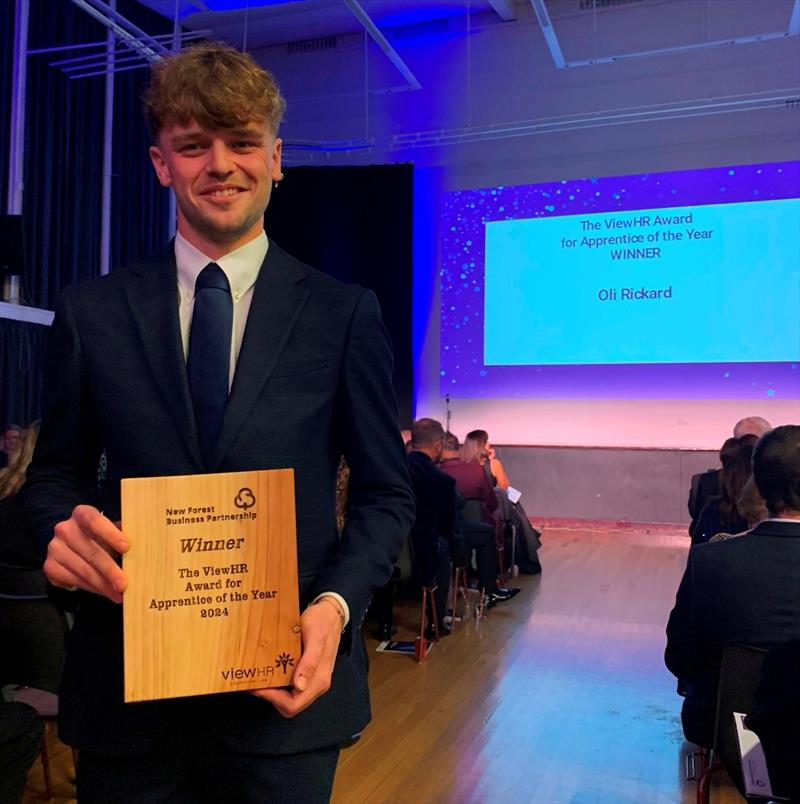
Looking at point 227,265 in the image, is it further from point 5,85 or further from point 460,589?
point 5,85

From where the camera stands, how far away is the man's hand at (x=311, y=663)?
2.18ft

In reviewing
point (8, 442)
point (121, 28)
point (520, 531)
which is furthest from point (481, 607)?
point (121, 28)

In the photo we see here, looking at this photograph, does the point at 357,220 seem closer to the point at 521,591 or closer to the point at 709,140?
the point at 709,140

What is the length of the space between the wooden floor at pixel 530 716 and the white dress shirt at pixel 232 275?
6.87 feet

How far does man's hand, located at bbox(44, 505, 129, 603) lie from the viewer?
0.65 metres

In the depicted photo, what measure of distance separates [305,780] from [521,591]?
4.78 meters

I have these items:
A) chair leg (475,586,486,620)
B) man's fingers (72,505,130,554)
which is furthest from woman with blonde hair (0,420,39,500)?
chair leg (475,586,486,620)

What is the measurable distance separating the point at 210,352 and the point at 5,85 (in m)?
7.12

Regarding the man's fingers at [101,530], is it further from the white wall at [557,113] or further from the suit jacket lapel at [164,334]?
the white wall at [557,113]

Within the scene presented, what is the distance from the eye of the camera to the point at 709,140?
7.81 meters

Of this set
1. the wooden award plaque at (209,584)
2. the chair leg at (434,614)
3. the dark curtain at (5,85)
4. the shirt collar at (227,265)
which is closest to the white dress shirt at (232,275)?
the shirt collar at (227,265)

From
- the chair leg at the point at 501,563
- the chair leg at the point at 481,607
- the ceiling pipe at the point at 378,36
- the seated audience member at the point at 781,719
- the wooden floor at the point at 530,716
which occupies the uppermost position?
the ceiling pipe at the point at 378,36

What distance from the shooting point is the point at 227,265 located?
0.87 metres

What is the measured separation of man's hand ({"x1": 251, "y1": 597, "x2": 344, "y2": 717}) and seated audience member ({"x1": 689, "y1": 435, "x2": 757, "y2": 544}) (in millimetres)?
2805
